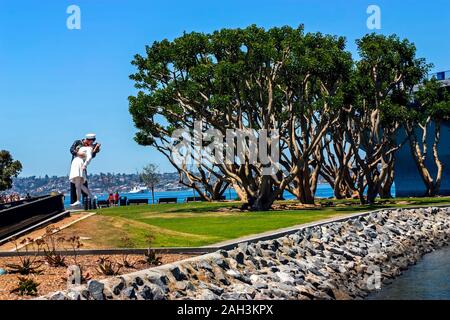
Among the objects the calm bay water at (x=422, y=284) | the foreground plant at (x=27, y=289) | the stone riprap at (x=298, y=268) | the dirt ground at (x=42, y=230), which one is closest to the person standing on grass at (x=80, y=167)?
the dirt ground at (x=42, y=230)

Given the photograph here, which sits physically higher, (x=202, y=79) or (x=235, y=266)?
(x=202, y=79)

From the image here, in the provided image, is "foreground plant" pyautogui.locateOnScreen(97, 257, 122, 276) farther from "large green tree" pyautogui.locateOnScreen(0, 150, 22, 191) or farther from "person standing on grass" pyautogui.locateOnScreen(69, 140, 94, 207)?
"large green tree" pyautogui.locateOnScreen(0, 150, 22, 191)

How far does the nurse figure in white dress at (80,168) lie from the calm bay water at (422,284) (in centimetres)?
1445

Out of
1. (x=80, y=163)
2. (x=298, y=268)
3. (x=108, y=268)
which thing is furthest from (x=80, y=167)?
(x=108, y=268)

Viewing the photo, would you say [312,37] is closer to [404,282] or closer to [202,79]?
[202,79]

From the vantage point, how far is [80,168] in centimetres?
2983

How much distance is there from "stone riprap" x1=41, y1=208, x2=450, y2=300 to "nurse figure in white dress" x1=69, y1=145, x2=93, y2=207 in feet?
34.8

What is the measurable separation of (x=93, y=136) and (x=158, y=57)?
11.6 m

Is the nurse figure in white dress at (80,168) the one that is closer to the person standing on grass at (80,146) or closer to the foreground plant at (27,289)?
the person standing on grass at (80,146)

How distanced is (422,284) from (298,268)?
3899 mm

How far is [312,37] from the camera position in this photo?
37719mm

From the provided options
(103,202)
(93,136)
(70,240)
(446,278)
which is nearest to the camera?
(70,240)

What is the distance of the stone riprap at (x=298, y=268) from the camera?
13.4 meters
